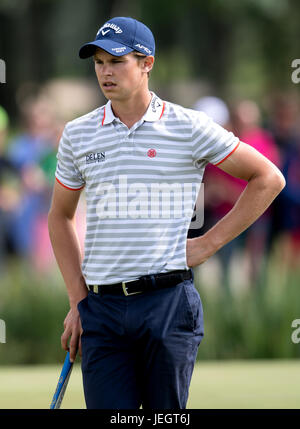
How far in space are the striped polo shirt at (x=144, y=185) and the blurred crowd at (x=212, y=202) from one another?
565 centimetres

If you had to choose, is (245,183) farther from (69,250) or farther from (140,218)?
(140,218)

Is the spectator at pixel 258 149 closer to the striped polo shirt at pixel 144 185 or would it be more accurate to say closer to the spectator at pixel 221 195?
the spectator at pixel 221 195

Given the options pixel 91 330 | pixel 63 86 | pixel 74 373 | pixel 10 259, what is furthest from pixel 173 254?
pixel 63 86

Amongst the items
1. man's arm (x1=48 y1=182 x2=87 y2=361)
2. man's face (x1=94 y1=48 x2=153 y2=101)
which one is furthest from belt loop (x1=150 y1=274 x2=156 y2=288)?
man's face (x1=94 y1=48 x2=153 y2=101)

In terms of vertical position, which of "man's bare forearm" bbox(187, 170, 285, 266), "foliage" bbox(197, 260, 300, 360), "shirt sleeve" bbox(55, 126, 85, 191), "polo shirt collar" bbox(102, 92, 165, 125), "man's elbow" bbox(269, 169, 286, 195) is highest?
"polo shirt collar" bbox(102, 92, 165, 125)

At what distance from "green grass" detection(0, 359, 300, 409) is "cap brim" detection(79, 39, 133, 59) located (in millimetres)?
2773

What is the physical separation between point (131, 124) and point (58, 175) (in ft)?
1.42

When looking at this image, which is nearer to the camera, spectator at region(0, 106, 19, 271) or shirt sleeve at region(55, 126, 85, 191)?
shirt sleeve at region(55, 126, 85, 191)

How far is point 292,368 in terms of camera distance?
7703mm

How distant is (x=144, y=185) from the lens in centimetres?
423

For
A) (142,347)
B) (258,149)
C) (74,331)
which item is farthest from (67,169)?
(258,149)

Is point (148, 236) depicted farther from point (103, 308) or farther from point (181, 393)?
point (181, 393)

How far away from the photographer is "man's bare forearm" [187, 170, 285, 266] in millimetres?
4348

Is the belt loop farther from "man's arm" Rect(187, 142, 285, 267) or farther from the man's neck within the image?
the man's neck
